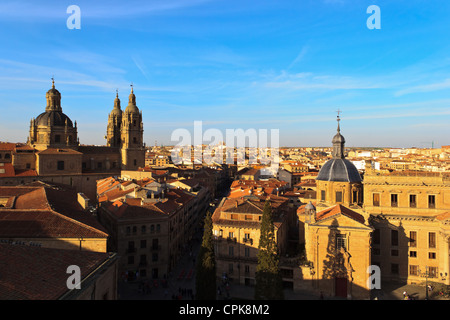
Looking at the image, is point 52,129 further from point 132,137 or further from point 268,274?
point 268,274

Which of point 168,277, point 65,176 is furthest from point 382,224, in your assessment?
point 65,176

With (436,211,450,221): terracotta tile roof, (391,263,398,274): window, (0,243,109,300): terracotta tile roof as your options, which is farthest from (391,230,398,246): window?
(0,243,109,300): terracotta tile roof

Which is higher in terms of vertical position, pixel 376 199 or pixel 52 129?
pixel 52 129

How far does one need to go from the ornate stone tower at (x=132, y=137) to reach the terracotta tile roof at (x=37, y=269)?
70.5 metres

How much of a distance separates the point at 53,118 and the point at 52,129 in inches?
116

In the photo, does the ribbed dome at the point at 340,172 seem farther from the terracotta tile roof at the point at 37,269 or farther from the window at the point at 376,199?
the terracotta tile roof at the point at 37,269

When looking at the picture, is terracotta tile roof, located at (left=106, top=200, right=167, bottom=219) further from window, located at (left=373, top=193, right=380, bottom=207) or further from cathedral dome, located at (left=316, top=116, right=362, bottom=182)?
window, located at (left=373, top=193, right=380, bottom=207)

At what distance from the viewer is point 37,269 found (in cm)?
1515

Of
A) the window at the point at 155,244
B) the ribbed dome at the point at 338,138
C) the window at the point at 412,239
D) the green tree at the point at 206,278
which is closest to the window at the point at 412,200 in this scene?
the window at the point at 412,239

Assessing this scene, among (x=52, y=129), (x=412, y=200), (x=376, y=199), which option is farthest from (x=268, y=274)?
(x=52, y=129)

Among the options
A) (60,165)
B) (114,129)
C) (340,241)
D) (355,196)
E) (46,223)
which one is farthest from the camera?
(114,129)

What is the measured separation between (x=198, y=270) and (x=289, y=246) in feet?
61.0
